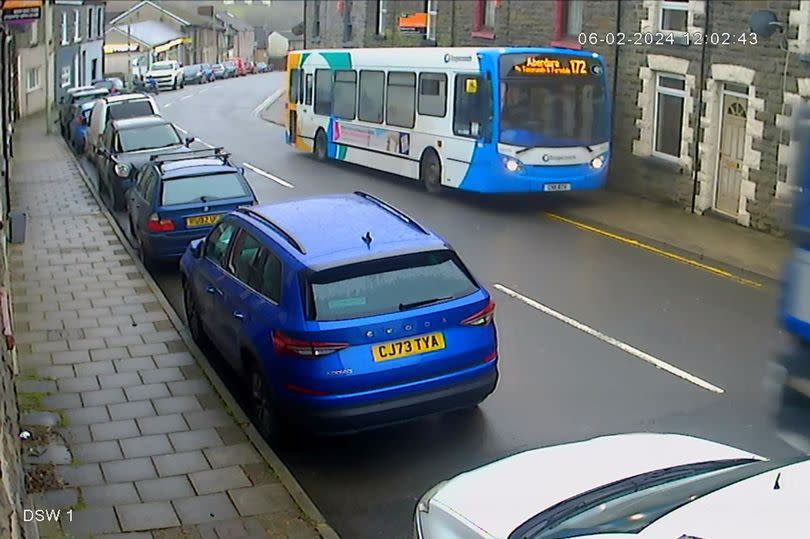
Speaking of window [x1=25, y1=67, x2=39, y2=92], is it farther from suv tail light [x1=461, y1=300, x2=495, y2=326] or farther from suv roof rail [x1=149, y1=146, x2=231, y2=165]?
suv tail light [x1=461, y1=300, x2=495, y2=326]

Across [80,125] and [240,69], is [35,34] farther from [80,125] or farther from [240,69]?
[240,69]

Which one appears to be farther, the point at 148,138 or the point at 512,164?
the point at 148,138

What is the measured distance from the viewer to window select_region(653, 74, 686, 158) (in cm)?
1992

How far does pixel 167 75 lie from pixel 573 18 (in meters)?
46.9

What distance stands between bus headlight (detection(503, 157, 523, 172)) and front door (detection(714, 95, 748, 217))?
11.3ft

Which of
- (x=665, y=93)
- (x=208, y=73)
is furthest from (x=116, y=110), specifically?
(x=208, y=73)

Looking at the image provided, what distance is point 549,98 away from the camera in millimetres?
19125

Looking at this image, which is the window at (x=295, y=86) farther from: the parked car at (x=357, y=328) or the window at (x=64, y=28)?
the window at (x=64, y=28)

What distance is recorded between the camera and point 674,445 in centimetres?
549

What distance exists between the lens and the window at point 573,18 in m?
23.4

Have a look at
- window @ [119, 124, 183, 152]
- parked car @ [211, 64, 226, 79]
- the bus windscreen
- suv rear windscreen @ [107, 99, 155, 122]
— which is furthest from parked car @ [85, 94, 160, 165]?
parked car @ [211, 64, 226, 79]

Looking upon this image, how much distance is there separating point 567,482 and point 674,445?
0.80m

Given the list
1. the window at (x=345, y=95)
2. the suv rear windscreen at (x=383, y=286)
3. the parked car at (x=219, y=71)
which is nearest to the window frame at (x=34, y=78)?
the window at (x=345, y=95)

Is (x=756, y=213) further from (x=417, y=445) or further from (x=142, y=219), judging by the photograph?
(x=417, y=445)
